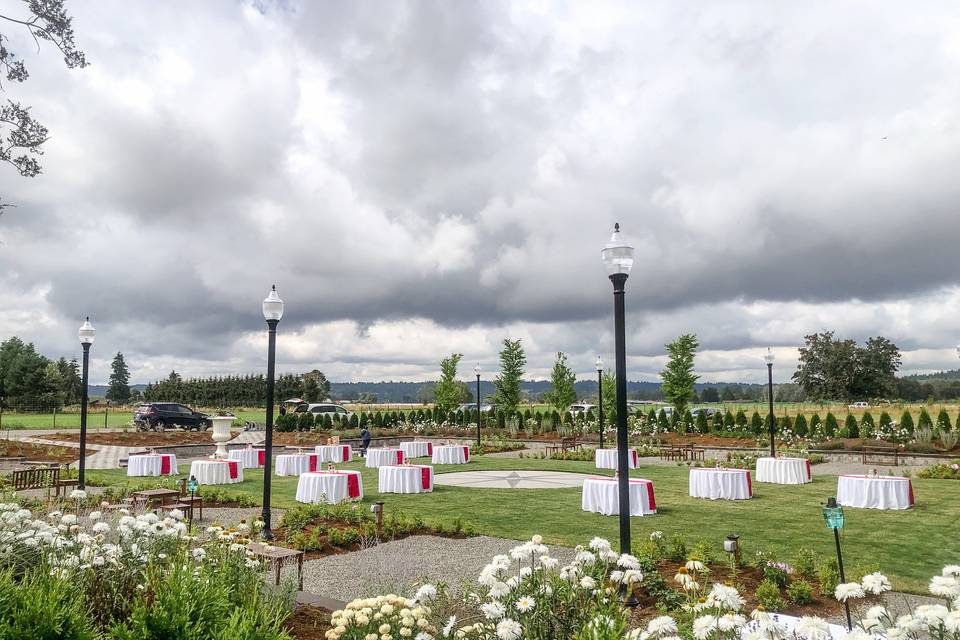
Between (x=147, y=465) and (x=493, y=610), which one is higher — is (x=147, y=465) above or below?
below

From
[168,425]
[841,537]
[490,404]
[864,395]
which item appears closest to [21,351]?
[168,425]

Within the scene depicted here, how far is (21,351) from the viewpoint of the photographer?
2972 inches

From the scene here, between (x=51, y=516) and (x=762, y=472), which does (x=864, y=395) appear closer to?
(x=762, y=472)

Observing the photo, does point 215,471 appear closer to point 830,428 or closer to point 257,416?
point 830,428

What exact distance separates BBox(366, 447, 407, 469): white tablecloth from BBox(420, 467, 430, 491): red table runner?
10.8 feet

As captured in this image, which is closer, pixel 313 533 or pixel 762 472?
pixel 313 533

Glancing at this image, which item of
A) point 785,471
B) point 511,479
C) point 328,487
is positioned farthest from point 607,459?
point 328,487

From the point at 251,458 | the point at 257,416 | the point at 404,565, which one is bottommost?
the point at 257,416

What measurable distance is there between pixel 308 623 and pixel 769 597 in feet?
13.7

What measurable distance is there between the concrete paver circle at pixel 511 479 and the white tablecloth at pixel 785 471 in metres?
4.54

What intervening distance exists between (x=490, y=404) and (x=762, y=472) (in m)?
29.3

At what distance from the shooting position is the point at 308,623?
17.8 feet

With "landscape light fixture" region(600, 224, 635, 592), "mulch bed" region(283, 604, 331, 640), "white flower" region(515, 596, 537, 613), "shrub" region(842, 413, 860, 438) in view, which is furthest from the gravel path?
"shrub" region(842, 413, 860, 438)

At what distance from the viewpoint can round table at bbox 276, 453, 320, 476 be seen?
20266mm
